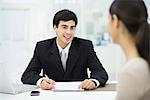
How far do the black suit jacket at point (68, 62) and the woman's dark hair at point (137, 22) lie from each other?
3.95 feet

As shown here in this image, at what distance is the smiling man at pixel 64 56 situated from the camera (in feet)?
7.96

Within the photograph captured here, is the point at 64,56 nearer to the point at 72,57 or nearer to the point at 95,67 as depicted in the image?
the point at 72,57

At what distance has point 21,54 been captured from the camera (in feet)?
14.6

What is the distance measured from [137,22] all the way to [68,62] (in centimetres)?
134

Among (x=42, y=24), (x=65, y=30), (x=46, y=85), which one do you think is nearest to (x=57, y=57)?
(x=65, y=30)

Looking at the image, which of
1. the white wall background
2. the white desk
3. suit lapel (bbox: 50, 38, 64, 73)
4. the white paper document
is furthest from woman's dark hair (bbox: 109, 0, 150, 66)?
the white wall background

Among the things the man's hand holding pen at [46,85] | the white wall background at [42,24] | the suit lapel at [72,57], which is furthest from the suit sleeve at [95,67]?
the white wall background at [42,24]

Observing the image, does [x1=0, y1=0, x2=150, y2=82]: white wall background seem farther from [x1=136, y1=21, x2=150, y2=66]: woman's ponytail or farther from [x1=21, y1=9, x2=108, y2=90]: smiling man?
[x1=136, y1=21, x2=150, y2=66]: woman's ponytail

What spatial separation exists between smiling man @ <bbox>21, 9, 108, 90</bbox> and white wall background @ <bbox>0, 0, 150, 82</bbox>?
192 cm

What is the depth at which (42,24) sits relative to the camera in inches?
175

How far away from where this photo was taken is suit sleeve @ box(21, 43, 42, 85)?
7.29 ft

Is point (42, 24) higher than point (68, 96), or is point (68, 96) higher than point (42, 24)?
point (42, 24)

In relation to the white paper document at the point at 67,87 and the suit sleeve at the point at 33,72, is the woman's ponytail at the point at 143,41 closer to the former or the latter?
the white paper document at the point at 67,87

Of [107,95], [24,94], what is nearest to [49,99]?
[24,94]
